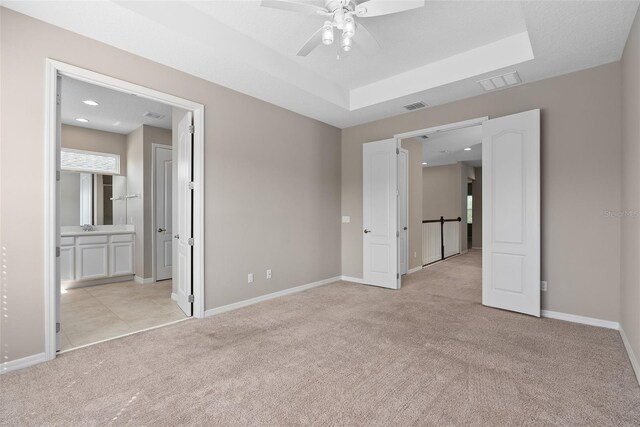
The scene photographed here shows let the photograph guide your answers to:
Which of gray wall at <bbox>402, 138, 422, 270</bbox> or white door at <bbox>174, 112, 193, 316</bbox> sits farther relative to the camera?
gray wall at <bbox>402, 138, 422, 270</bbox>

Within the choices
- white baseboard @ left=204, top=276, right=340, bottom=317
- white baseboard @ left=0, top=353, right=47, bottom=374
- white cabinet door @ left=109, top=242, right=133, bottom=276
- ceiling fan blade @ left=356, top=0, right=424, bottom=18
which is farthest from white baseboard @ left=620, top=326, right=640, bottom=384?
white cabinet door @ left=109, top=242, right=133, bottom=276

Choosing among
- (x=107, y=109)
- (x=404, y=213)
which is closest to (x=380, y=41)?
(x=404, y=213)

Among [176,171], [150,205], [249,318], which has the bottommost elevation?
[249,318]

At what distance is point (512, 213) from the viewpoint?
11.9ft

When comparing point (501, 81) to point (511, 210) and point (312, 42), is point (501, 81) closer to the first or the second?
point (511, 210)

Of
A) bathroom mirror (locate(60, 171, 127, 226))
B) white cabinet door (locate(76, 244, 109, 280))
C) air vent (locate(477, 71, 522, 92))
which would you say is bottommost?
white cabinet door (locate(76, 244, 109, 280))

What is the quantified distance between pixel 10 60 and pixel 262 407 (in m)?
3.17

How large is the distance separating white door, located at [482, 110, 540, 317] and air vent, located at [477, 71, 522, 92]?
405 mm

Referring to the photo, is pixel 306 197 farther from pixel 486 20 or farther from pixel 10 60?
pixel 10 60

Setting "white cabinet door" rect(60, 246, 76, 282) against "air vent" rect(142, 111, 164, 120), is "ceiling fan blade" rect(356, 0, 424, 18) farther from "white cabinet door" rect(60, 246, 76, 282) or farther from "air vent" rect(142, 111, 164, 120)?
"white cabinet door" rect(60, 246, 76, 282)

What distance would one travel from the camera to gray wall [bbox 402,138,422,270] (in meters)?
6.25

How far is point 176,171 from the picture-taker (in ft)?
13.8

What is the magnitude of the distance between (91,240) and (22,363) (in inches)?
134

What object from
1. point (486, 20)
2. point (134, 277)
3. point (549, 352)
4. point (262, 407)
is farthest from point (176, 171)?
point (549, 352)
